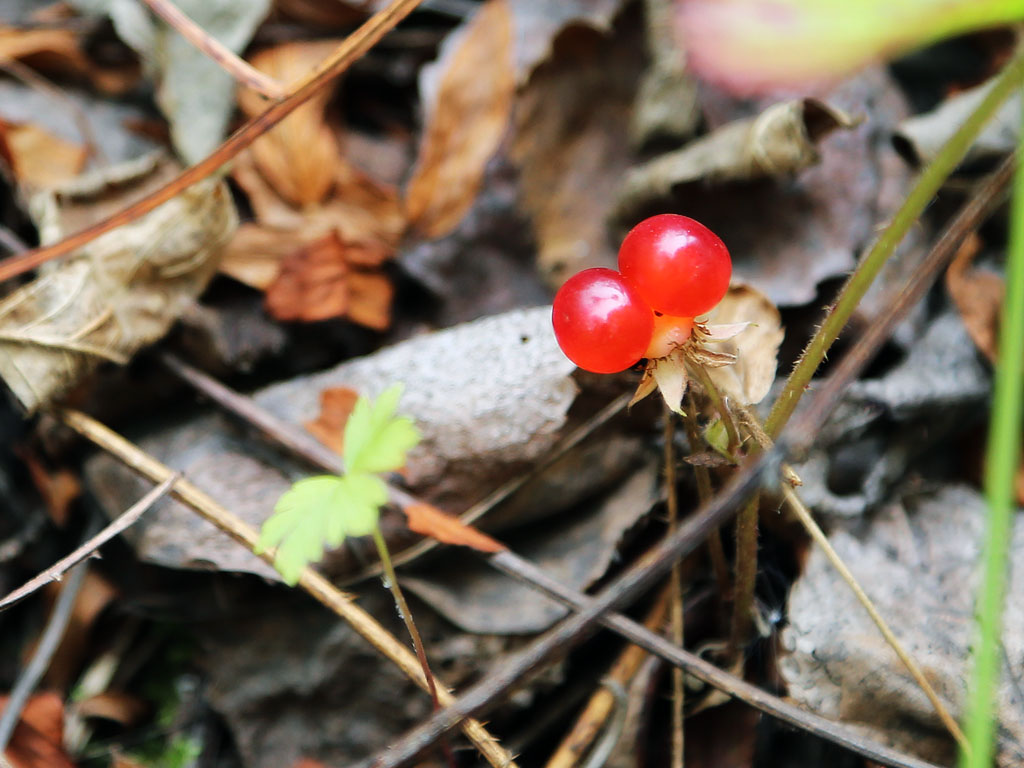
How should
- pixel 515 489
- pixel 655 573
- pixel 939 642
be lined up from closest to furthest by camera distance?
1. pixel 655 573
2. pixel 939 642
3. pixel 515 489

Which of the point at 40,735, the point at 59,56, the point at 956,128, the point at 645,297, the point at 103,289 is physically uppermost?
the point at 956,128

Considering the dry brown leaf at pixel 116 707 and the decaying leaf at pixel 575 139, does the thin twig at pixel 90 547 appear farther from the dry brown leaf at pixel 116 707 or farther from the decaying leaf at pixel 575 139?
the decaying leaf at pixel 575 139

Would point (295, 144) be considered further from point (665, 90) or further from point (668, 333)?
point (668, 333)

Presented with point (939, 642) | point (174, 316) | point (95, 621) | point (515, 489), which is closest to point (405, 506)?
point (515, 489)

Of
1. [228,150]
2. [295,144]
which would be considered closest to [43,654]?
[228,150]

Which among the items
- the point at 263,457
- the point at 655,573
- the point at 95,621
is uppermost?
the point at 655,573

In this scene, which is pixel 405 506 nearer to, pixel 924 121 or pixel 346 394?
pixel 346 394

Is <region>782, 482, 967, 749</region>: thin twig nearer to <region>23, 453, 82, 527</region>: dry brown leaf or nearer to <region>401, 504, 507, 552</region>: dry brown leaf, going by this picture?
<region>401, 504, 507, 552</region>: dry brown leaf
